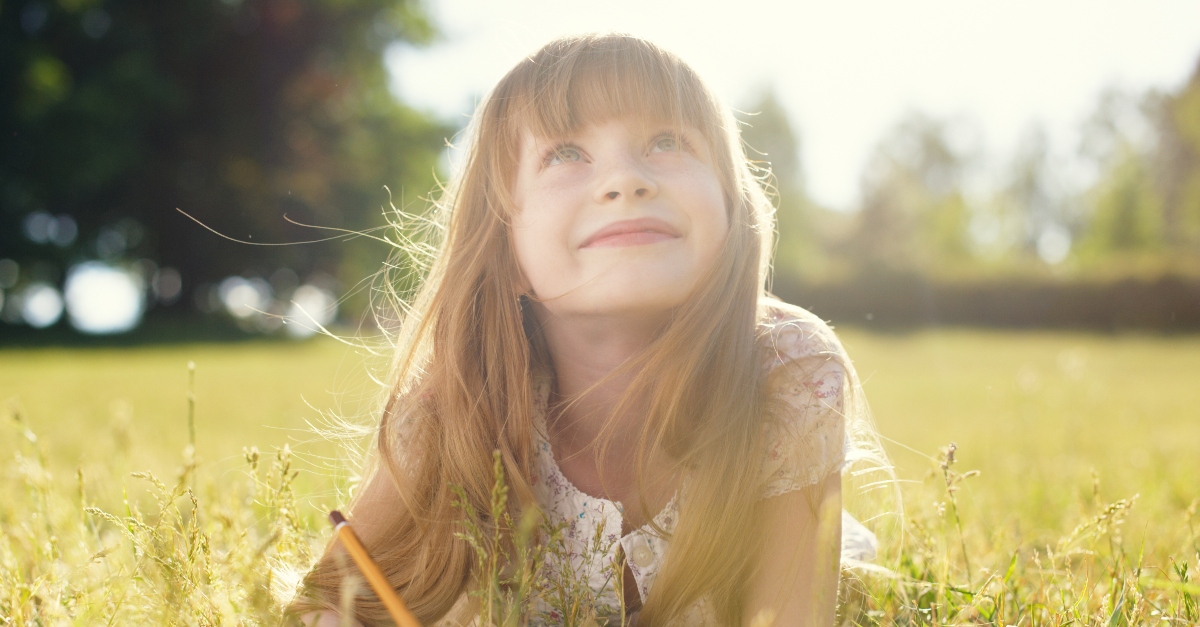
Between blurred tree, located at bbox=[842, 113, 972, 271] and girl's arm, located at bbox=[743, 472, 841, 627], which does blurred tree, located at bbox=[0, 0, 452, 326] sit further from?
blurred tree, located at bbox=[842, 113, 972, 271]

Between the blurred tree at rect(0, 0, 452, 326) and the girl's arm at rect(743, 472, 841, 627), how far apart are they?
16.7m

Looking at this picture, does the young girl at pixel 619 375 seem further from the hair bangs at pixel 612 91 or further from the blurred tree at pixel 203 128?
the blurred tree at pixel 203 128

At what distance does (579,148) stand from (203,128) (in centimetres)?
2034

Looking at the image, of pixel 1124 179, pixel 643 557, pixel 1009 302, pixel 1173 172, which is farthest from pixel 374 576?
pixel 1173 172

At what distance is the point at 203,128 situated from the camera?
19.8 metres

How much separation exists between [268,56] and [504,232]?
2025cm

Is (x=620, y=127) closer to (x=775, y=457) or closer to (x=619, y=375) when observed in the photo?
(x=619, y=375)

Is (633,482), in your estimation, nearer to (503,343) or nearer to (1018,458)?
(503,343)

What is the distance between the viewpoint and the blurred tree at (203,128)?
16.9m

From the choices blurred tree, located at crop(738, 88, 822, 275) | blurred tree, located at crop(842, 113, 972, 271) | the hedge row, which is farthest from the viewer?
blurred tree, located at crop(842, 113, 972, 271)

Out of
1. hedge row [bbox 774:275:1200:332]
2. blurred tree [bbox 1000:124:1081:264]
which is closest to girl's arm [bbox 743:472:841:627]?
hedge row [bbox 774:275:1200:332]

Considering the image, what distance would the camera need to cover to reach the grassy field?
5.12ft

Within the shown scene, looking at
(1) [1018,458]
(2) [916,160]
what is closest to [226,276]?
(1) [1018,458]

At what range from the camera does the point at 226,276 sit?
21.1 metres
